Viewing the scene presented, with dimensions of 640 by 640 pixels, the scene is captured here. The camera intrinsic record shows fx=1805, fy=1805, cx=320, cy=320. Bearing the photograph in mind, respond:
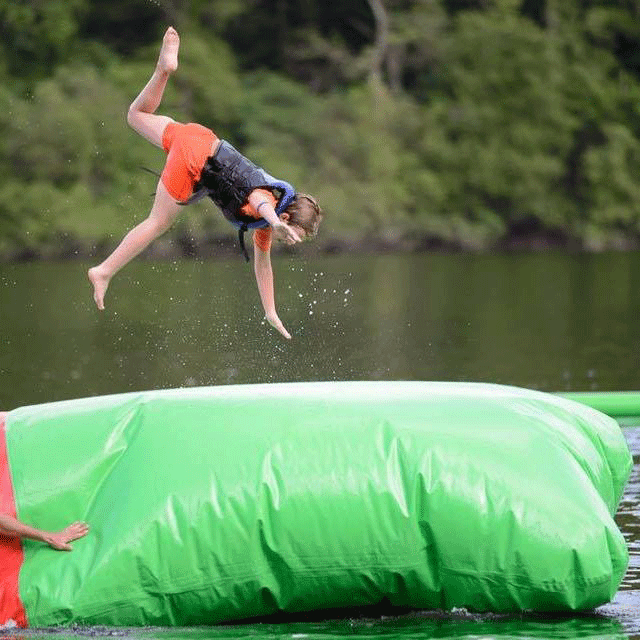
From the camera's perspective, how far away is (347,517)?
7285mm

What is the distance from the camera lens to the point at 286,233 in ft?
27.3

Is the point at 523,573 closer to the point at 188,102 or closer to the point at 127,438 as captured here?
the point at 127,438

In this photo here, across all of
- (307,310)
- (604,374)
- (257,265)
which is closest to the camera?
(257,265)

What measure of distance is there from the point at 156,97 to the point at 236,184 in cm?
72

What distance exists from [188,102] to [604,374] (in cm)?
2675

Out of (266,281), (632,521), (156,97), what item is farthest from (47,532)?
(632,521)

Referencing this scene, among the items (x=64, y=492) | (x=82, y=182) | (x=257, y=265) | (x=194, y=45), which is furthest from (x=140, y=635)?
(x=194, y=45)

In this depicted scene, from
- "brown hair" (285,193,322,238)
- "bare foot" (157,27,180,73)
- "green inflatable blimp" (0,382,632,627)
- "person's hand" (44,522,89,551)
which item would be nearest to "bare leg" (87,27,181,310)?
"bare foot" (157,27,180,73)

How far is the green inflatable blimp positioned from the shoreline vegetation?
29.7 m

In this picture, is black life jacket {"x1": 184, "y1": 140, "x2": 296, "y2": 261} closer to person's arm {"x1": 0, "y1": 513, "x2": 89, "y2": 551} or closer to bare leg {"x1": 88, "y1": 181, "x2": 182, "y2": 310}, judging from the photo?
bare leg {"x1": 88, "y1": 181, "x2": 182, "y2": 310}

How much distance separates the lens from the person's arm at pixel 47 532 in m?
7.38

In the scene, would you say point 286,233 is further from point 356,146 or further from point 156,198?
point 356,146

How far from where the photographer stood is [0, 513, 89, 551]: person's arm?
7383 millimetres

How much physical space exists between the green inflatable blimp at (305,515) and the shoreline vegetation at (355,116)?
29688 millimetres
